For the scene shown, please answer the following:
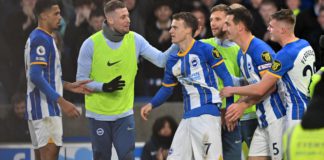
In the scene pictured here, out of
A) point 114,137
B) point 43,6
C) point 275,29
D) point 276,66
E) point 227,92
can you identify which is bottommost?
point 114,137

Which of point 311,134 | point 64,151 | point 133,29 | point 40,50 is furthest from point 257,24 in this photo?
point 311,134

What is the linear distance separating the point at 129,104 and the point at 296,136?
4.55 metres

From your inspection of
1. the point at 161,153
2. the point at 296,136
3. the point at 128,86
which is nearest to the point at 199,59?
the point at 128,86

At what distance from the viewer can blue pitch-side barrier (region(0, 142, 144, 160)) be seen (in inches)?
463

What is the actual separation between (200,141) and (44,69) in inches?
73.3

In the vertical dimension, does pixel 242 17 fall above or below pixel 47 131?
above

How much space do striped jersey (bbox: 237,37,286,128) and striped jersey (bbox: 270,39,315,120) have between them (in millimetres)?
224

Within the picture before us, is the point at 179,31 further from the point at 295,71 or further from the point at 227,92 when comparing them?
the point at 295,71

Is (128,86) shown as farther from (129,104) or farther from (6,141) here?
(6,141)

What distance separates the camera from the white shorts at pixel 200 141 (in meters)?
8.94

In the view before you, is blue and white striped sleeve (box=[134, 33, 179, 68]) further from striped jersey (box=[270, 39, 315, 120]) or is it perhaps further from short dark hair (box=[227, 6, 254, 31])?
striped jersey (box=[270, 39, 315, 120])

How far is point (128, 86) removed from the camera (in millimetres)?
9656

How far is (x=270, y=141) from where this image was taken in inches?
351

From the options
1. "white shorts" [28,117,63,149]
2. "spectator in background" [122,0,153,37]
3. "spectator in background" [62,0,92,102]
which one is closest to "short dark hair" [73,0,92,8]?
"spectator in background" [62,0,92,102]
